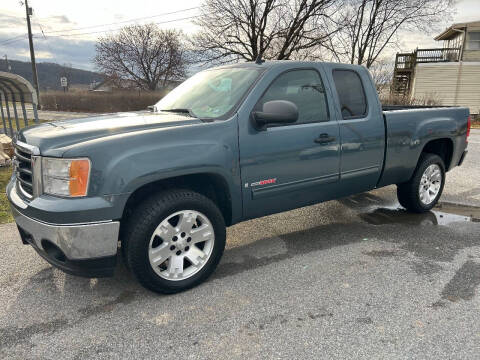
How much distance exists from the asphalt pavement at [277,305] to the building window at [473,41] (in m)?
29.3

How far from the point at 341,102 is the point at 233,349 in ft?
8.88

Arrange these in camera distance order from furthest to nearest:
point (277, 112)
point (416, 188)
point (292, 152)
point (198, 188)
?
point (416, 188) → point (292, 152) → point (198, 188) → point (277, 112)

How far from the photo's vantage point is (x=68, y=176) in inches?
98.6

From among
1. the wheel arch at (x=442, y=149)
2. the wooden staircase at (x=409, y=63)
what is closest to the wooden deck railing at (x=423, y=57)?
the wooden staircase at (x=409, y=63)

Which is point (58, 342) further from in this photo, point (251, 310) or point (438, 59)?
point (438, 59)

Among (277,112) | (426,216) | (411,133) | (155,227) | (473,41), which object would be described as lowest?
(426,216)

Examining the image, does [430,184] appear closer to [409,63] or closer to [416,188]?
[416,188]

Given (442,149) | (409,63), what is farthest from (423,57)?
(442,149)

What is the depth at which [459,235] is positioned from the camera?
4.27 m

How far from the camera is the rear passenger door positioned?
3.89 m

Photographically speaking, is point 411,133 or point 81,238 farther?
point 411,133

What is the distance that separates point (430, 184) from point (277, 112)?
313 cm

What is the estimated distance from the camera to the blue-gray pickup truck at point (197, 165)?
2.55 m

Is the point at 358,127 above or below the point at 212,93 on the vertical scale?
below
